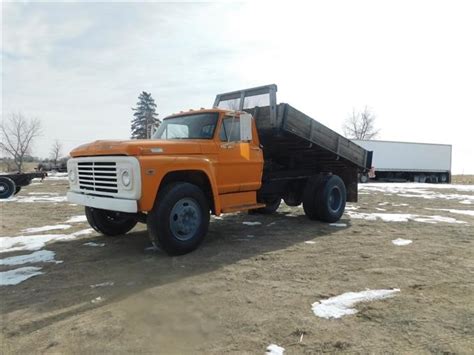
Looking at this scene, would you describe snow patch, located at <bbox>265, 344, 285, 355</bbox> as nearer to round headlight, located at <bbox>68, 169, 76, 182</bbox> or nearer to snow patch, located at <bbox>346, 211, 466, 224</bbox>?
round headlight, located at <bbox>68, 169, 76, 182</bbox>

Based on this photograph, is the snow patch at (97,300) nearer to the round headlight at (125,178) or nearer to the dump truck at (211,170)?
the dump truck at (211,170)

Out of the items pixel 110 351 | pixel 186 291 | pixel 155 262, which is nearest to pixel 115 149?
pixel 155 262

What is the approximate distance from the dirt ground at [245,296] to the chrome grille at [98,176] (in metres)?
1.04

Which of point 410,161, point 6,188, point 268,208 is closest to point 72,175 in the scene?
point 268,208

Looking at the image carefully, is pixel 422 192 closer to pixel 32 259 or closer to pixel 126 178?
pixel 126 178

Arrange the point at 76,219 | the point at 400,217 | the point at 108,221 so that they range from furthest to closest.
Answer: the point at 400,217
the point at 76,219
the point at 108,221

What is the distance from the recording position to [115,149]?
5.25m

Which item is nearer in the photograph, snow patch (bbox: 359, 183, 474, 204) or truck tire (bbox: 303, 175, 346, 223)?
truck tire (bbox: 303, 175, 346, 223)

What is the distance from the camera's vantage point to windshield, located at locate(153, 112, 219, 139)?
259 inches

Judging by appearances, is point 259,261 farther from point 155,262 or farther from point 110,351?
point 110,351

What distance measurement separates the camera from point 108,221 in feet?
23.0

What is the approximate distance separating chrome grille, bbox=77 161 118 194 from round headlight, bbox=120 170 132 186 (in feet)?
0.59

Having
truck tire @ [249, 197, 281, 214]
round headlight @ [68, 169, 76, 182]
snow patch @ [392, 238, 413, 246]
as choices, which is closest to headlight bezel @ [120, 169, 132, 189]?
round headlight @ [68, 169, 76, 182]

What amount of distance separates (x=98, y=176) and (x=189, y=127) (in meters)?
1.89
